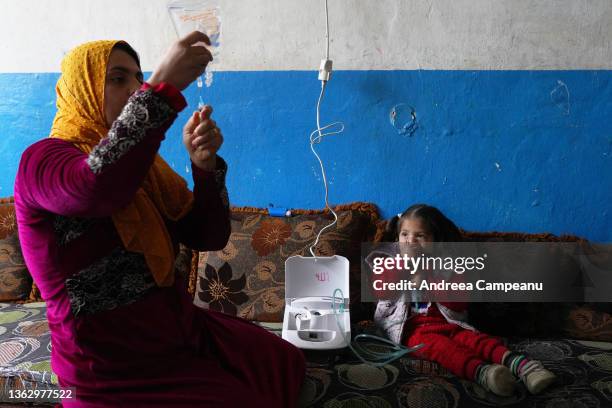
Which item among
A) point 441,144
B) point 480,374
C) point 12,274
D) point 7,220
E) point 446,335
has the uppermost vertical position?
point 441,144

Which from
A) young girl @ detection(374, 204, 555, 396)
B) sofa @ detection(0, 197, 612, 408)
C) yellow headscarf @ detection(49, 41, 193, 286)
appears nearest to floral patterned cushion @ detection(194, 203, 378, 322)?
sofa @ detection(0, 197, 612, 408)

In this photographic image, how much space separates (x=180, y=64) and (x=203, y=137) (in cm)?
18

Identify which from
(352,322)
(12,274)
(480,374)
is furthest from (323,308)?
(12,274)

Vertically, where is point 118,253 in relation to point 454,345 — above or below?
above

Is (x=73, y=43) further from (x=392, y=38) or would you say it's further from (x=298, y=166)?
(x=392, y=38)

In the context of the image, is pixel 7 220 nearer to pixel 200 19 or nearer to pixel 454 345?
pixel 200 19

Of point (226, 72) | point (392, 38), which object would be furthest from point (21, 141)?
point (392, 38)

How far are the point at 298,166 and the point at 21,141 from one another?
1.23 metres

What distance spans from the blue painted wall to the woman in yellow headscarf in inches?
34.8

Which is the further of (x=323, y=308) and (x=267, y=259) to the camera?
(x=267, y=259)

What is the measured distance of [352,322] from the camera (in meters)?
1.83

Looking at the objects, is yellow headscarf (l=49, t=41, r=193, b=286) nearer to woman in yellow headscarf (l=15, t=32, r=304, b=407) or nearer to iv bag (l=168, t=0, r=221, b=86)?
woman in yellow headscarf (l=15, t=32, r=304, b=407)

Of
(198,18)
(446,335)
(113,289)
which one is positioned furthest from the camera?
(198,18)

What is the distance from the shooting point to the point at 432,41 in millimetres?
1903
